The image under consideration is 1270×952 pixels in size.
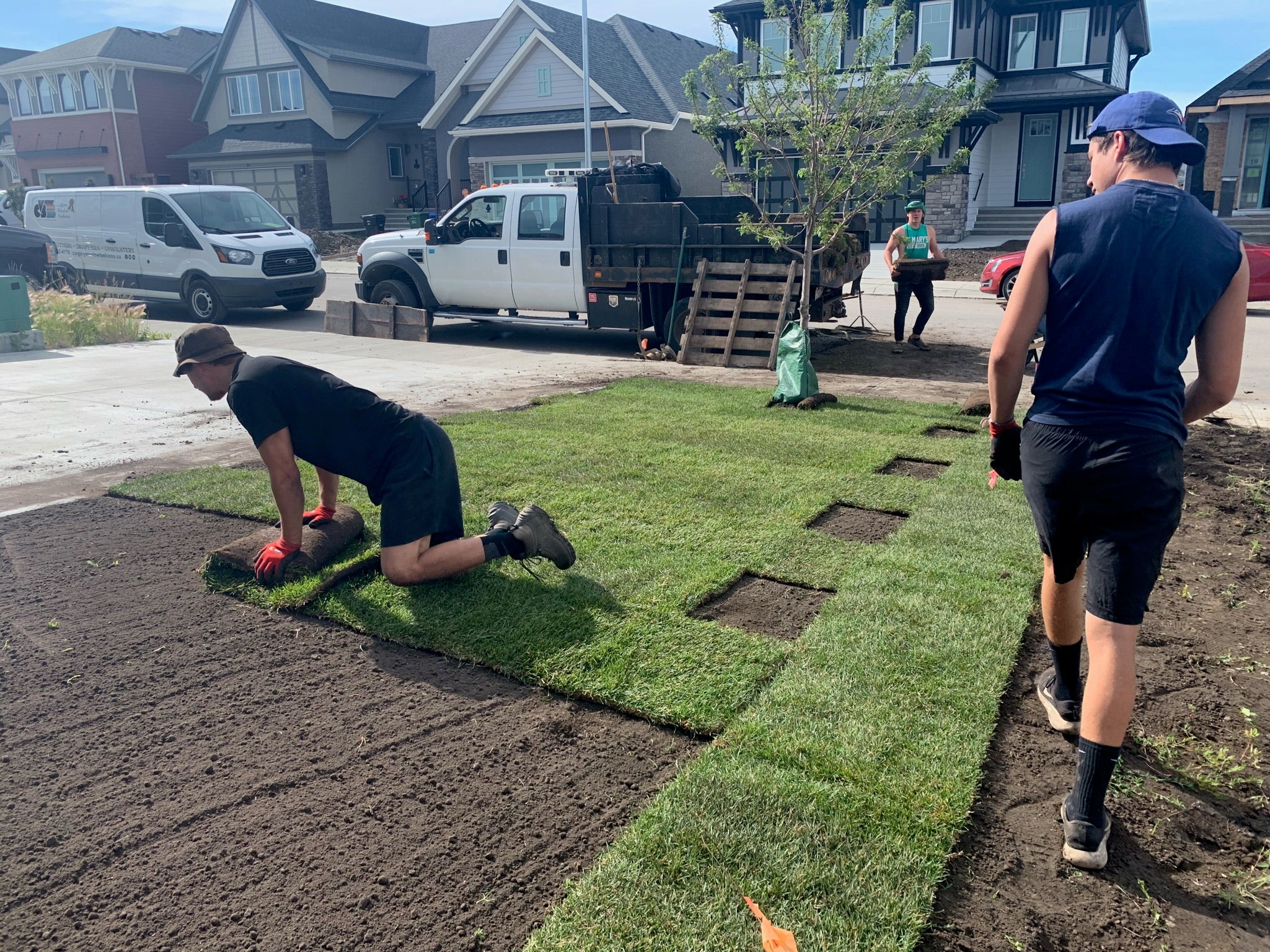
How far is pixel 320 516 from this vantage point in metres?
5.06

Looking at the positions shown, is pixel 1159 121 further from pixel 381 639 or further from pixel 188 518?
pixel 188 518

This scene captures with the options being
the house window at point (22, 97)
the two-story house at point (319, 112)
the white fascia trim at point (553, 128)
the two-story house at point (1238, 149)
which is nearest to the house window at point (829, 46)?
the white fascia trim at point (553, 128)

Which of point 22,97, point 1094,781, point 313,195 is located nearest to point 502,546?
point 1094,781

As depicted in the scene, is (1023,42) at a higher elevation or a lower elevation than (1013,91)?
higher

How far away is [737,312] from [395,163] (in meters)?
30.8

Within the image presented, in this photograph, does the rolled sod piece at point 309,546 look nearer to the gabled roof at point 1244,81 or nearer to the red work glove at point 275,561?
the red work glove at point 275,561

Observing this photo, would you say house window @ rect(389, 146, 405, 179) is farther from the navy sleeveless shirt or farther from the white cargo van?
the navy sleeveless shirt

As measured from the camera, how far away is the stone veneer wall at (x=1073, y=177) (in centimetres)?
2842

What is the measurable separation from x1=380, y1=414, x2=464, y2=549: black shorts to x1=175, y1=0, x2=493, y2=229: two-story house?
110 feet

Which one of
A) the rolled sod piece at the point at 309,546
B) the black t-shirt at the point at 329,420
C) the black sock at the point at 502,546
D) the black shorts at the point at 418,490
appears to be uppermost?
the black t-shirt at the point at 329,420

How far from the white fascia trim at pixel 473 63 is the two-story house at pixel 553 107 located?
0.11ft

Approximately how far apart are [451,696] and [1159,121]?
9.84 ft

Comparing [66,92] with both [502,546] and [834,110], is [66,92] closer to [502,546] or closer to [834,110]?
[834,110]

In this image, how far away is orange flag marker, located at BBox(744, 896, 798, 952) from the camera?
2.32 metres
